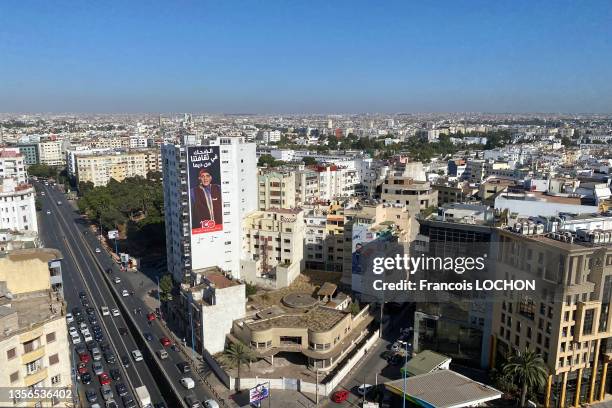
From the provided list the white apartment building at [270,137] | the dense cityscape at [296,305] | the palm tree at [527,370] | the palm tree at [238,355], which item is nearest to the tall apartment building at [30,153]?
the dense cityscape at [296,305]

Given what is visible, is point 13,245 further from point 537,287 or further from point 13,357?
point 537,287

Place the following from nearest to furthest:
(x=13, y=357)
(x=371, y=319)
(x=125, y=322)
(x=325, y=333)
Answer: (x=13, y=357)
(x=325, y=333)
(x=371, y=319)
(x=125, y=322)

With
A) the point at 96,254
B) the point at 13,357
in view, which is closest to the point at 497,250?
the point at 13,357

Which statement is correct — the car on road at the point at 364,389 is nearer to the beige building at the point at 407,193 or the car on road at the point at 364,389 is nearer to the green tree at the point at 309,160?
the beige building at the point at 407,193

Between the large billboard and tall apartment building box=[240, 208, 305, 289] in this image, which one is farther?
tall apartment building box=[240, 208, 305, 289]

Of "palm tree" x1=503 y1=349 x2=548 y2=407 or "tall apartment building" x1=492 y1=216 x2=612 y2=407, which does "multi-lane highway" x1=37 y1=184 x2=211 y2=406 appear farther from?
"tall apartment building" x1=492 y1=216 x2=612 y2=407

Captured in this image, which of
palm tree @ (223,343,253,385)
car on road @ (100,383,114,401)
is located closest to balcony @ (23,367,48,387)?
car on road @ (100,383,114,401)
